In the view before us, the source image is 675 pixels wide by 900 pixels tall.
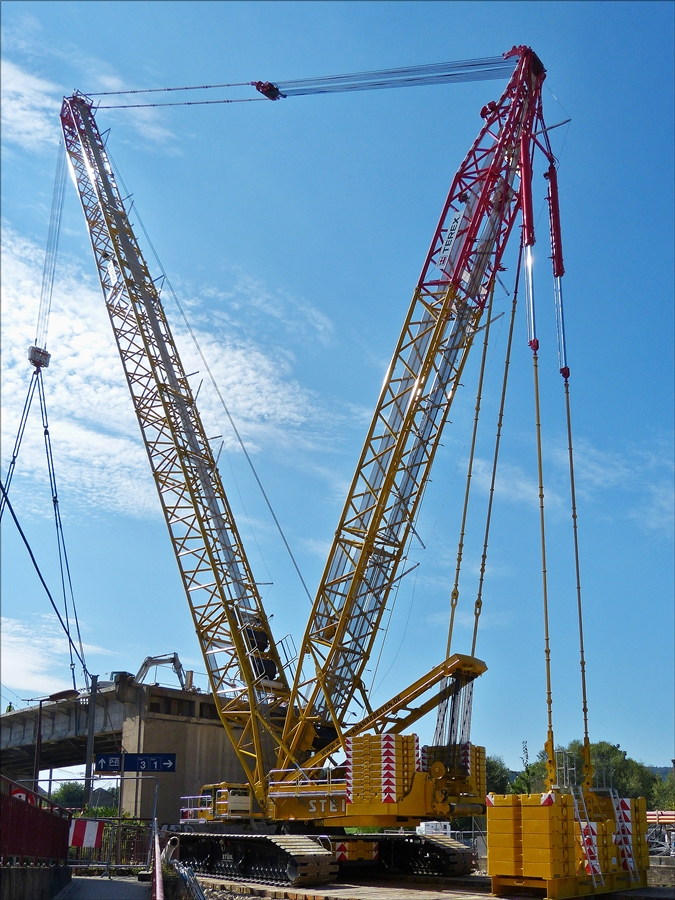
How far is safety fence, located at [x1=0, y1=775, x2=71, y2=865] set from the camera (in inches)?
477

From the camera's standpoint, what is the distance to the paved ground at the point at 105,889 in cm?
1514

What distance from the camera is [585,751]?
1770 cm

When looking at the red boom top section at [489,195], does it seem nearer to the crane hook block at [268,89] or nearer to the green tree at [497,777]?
the crane hook block at [268,89]

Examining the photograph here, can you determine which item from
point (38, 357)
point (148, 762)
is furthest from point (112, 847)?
point (38, 357)

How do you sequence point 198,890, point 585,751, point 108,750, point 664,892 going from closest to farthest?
point 198,890 < point 664,892 < point 585,751 < point 108,750

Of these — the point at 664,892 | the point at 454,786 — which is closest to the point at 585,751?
the point at 664,892

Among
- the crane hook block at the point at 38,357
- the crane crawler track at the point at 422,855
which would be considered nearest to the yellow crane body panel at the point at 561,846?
the crane crawler track at the point at 422,855

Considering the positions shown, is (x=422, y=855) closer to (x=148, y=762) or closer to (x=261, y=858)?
(x=261, y=858)

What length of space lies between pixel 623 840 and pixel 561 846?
7.37 feet

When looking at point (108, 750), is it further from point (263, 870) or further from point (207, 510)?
point (263, 870)

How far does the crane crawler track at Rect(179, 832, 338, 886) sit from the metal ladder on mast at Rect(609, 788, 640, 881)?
6750 millimetres

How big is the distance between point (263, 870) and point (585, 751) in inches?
338

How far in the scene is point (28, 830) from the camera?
1395cm

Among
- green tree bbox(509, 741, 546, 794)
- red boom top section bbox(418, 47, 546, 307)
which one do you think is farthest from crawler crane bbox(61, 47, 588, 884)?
green tree bbox(509, 741, 546, 794)
